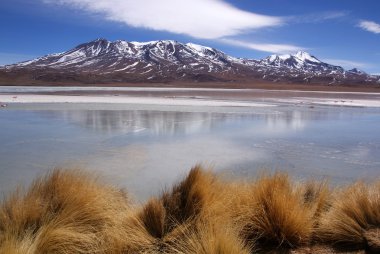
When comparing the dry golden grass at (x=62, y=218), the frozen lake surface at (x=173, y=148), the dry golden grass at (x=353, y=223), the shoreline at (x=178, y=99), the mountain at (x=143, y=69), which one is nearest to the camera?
the dry golden grass at (x=62, y=218)

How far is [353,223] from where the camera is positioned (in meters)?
3.48

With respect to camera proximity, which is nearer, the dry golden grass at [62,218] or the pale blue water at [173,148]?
the dry golden grass at [62,218]

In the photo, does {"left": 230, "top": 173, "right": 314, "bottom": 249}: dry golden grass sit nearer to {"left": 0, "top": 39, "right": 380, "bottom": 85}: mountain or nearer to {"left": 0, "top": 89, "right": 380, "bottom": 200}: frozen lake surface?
{"left": 0, "top": 89, "right": 380, "bottom": 200}: frozen lake surface

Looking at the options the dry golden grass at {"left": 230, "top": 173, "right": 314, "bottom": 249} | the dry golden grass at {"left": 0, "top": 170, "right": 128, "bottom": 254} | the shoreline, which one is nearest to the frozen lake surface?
the dry golden grass at {"left": 0, "top": 170, "right": 128, "bottom": 254}

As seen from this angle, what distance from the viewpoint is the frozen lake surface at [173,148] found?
6.42 metres

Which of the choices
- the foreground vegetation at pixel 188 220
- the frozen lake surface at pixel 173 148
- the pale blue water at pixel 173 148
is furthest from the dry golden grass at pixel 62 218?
the pale blue water at pixel 173 148

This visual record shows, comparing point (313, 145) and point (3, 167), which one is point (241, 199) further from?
point (313, 145)

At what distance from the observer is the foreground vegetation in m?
3.15

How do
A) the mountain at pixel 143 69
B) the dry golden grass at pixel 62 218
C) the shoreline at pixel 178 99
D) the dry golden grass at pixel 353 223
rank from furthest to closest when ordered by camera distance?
the mountain at pixel 143 69 < the shoreline at pixel 178 99 < the dry golden grass at pixel 353 223 < the dry golden grass at pixel 62 218

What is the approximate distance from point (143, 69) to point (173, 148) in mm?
125244

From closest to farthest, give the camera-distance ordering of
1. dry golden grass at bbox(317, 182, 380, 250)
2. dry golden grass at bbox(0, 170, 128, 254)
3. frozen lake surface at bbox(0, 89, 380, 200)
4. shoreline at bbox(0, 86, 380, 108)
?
Answer: dry golden grass at bbox(0, 170, 128, 254)
dry golden grass at bbox(317, 182, 380, 250)
frozen lake surface at bbox(0, 89, 380, 200)
shoreline at bbox(0, 86, 380, 108)

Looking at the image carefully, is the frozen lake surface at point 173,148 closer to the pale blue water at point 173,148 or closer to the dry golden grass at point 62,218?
the pale blue water at point 173,148

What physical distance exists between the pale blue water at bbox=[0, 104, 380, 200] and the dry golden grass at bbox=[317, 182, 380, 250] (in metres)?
2.38

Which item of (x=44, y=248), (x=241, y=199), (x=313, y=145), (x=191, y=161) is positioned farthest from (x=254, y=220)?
(x=313, y=145)
